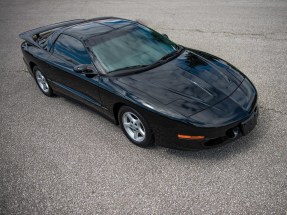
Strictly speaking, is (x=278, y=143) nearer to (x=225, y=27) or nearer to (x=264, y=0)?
(x=225, y=27)

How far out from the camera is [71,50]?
4219 mm

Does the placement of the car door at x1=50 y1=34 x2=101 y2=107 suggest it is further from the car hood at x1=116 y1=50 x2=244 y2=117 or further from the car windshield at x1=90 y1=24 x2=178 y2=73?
the car hood at x1=116 y1=50 x2=244 y2=117

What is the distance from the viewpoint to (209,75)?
367 centimetres

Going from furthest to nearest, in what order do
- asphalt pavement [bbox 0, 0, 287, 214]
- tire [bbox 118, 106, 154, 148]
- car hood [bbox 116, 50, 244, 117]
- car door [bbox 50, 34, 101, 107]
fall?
car door [bbox 50, 34, 101, 107], tire [bbox 118, 106, 154, 148], car hood [bbox 116, 50, 244, 117], asphalt pavement [bbox 0, 0, 287, 214]

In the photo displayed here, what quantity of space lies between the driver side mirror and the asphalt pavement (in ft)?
3.06

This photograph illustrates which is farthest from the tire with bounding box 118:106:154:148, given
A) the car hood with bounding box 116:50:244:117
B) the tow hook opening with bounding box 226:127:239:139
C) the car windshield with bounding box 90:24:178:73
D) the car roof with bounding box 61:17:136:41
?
the car roof with bounding box 61:17:136:41

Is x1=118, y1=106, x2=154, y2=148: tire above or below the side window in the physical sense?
below

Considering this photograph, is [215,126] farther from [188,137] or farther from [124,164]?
[124,164]

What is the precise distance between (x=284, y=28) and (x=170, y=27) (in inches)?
129

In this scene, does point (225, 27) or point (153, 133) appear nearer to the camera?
point (153, 133)

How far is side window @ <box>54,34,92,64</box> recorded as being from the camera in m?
3.96

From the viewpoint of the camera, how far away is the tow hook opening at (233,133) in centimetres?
307

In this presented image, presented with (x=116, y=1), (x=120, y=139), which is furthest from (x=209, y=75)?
(x=116, y=1)

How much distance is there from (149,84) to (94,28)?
1611mm
